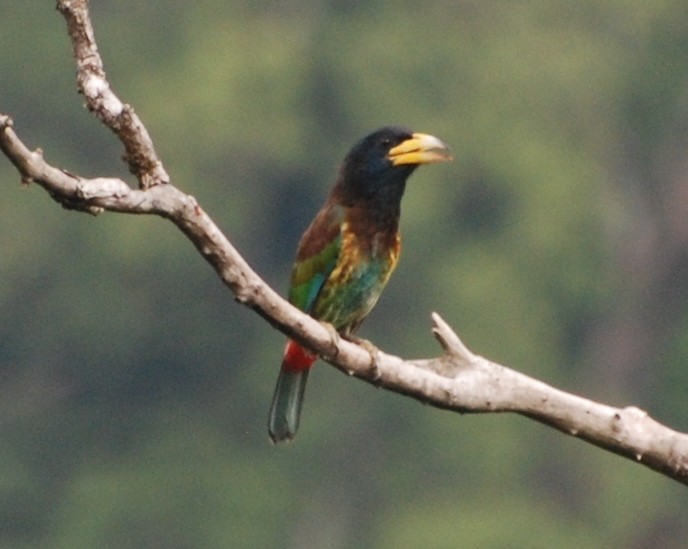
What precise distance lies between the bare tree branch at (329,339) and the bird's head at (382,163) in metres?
1.32

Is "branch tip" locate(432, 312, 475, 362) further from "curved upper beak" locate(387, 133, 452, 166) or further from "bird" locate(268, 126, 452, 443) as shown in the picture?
"bird" locate(268, 126, 452, 443)

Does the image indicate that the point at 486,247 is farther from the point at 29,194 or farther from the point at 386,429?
the point at 29,194

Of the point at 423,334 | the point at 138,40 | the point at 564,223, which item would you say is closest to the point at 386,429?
the point at 423,334

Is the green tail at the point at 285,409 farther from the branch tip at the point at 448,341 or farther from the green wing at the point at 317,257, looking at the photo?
the branch tip at the point at 448,341

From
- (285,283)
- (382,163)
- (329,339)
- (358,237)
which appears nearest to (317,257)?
(358,237)

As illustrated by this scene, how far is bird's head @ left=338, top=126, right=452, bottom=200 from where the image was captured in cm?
848

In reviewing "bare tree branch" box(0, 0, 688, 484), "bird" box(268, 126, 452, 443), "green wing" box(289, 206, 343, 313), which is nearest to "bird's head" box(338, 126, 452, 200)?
"bird" box(268, 126, 452, 443)

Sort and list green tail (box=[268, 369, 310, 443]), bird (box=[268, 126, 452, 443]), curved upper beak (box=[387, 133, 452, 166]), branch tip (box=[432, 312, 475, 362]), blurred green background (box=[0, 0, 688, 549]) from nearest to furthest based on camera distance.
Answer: branch tip (box=[432, 312, 475, 362])
curved upper beak (box=[387, 133, 452, 166])
bird (box=[268, 126, 452, 443])
green tail (box=[268, 369, 310, 443])
blurred green background (box=[0, 0, 688, 549])

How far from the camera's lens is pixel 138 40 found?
34844mm

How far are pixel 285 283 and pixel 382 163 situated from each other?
18690 mm

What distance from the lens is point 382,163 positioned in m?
8.52

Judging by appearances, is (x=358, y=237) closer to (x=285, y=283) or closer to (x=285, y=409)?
(x=285, y=409)

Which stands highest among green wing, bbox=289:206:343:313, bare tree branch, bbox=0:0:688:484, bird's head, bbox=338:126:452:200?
bird's head, bbox=338:126:452:200

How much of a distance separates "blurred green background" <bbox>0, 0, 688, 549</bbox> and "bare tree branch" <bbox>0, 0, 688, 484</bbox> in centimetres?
2017
